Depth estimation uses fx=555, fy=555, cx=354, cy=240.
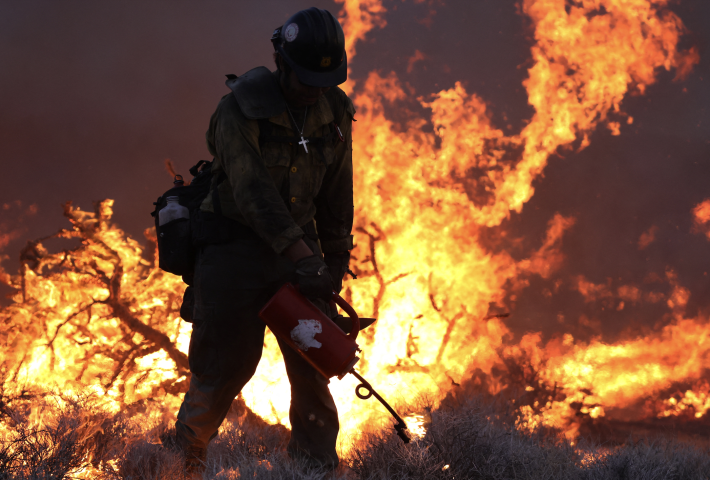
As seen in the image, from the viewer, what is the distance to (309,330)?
2.40 m

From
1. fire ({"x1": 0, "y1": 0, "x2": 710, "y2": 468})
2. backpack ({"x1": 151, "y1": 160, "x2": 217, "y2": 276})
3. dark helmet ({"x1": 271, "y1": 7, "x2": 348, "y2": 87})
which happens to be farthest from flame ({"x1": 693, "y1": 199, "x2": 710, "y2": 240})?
backpack ({"x1": 151, "y1": 160, "x2": 217, "y2": 276})

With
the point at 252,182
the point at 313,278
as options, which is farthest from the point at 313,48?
the point at 313,278

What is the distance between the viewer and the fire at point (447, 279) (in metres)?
4.57

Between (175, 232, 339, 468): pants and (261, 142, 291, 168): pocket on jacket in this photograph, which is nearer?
(261, 142, 291, 168): pocket on jacket

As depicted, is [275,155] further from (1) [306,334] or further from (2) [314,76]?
(1) [306,334]

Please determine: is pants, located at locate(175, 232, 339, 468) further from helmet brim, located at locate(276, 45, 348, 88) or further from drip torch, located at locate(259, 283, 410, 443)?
helmet brim, located at locate(276, 45, 348, 88)

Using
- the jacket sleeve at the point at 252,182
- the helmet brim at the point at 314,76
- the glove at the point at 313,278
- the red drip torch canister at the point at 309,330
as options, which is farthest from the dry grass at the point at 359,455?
the helmet brim at the point at 314,76

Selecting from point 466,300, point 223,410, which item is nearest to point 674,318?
point 466,300

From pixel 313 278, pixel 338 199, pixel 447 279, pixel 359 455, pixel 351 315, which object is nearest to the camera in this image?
pixel 313 278

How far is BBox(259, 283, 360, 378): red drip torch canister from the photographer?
241 cm

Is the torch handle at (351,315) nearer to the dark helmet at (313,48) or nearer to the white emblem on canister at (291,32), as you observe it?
the dark helmet at (313,48)

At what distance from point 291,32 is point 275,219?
83 centimetres

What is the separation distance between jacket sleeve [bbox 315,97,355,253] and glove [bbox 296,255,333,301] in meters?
0.59

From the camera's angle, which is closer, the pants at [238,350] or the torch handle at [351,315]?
the torch handle at [351,315]
